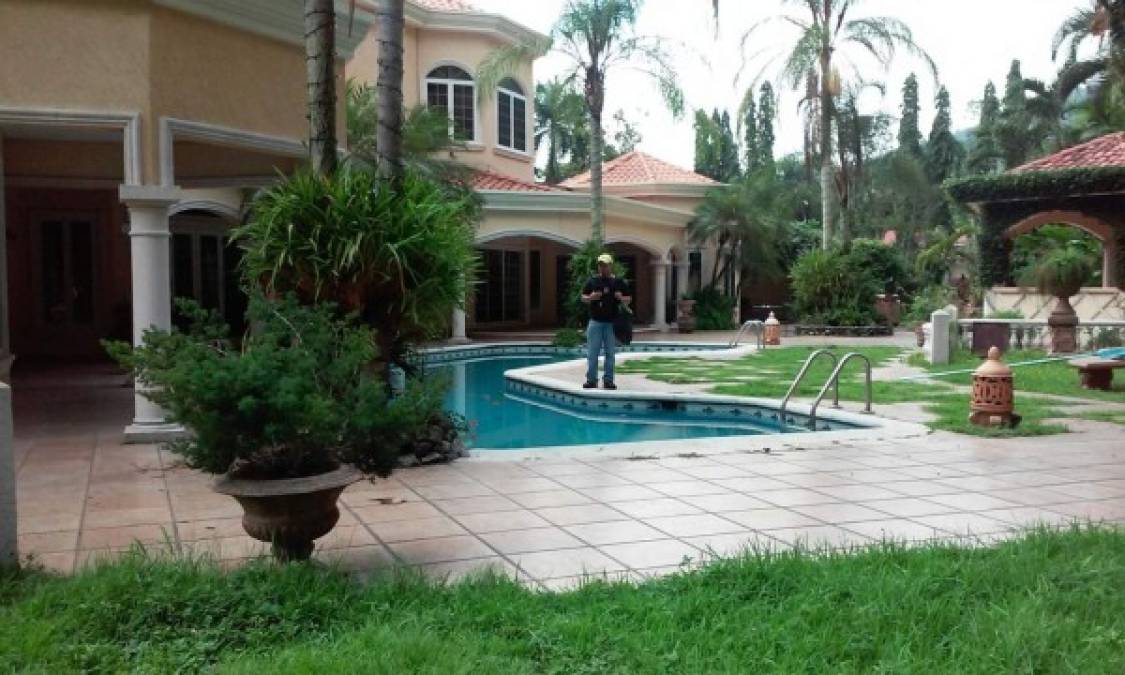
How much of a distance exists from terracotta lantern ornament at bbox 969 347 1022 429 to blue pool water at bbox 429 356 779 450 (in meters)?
2.61

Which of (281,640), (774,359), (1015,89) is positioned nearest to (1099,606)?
(281,640)

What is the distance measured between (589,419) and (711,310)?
17.2 metres

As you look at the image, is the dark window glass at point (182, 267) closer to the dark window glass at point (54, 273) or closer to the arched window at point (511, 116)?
the dark window glass at point (54, 273)

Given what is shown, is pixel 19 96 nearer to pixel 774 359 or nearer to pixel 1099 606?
pixel 1099 606

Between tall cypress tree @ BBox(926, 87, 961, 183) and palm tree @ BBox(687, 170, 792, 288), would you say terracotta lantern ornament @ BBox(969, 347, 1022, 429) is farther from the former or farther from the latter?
tall cypress tree @ BBox(926, 87, 961, 183)

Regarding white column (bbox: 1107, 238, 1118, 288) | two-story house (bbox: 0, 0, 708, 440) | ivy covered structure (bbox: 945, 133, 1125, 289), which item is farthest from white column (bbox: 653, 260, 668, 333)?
white column (bbox: 1107, 238, 1118, 288)

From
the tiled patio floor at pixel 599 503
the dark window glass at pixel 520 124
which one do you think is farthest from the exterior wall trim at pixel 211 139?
the dark window glass at pixel 520 124

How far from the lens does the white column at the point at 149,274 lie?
8.39m

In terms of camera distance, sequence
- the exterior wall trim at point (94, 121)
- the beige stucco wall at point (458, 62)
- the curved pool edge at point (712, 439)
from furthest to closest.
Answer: the beige stucco wall at point (458, 62)
the curved pool edge at point (712, 439)
the exterior wall trim at point (94, 121)

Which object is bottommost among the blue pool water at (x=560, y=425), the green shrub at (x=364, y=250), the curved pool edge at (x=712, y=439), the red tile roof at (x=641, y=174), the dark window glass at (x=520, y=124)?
the blue pool water at (x=560, y=425)

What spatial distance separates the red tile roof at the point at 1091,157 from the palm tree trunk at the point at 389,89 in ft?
58.5

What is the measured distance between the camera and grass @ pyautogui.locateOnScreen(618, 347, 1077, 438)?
9748 millimetres

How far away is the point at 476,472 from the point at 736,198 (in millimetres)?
22450

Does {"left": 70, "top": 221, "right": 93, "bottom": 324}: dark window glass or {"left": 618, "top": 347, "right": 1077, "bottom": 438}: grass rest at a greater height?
{"left": 70, "top": 221, "right": 93, "bottom": 324}: dark window glass
